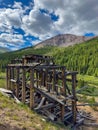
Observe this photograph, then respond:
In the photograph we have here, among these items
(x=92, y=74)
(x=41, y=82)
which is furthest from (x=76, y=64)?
(x=41, y=82)

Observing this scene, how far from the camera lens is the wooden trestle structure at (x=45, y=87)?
1512 centimetres

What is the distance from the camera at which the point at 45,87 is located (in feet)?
61.3

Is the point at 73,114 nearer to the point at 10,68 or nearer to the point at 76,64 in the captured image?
the point at 10,68

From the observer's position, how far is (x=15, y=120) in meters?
11.6

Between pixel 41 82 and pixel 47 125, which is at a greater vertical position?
pixel 41 82

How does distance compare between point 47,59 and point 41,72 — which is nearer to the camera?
point 47,59

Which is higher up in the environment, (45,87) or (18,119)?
(45,87)

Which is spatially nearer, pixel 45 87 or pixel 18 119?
pixel 18 119

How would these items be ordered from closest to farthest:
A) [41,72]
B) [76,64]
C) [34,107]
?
1. [34,107]
2. [41,72]
3. [76,64]

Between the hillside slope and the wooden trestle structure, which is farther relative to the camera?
the wooden trestle structure

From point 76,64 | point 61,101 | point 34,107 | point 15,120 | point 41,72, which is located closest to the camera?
point 15,120

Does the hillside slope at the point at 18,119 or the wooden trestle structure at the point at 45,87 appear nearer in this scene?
the hillside slope at the point at 18,119

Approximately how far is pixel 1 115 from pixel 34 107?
11.8ft

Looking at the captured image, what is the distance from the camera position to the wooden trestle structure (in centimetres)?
1512
